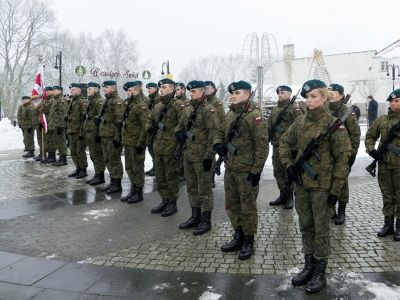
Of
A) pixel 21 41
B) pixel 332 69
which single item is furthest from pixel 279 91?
pixel 332 69

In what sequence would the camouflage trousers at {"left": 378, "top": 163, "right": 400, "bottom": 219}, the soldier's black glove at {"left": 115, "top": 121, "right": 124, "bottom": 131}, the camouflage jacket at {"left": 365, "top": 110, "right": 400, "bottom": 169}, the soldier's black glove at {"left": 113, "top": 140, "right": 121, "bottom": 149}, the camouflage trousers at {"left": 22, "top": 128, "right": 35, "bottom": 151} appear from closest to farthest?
the camouflage jacket at {"left": 365, "top": 110, "right": 400, "bottom": 169}, the camouflage trousers at {"left": 378, "top": 163, "right": 400, "bottom": 219}, the soldier's black glove at {"left": 115, "top": 121, "right": 124, "bottom": 131}, the soldier's black glove at {"left": 113, "top": 140, "right": 121, "bottom": 149}, the camouflage trousers at {"left": 22, "top": 128, "right": 35, "bottom": 151}

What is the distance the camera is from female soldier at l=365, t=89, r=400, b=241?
5.52 m

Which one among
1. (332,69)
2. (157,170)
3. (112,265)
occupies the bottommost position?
(112,265)

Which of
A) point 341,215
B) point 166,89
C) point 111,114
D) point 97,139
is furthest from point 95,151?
point 341,215

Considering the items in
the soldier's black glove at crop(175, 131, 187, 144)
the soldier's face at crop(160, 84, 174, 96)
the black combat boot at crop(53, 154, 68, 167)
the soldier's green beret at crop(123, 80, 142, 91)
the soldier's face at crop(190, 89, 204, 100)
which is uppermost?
the soldier's green beret at crop(123, 80, 142, 91)

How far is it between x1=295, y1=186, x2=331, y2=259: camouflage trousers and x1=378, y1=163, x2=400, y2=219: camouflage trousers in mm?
1951

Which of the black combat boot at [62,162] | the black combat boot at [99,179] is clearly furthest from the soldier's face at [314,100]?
the black combat boot at [62,162]

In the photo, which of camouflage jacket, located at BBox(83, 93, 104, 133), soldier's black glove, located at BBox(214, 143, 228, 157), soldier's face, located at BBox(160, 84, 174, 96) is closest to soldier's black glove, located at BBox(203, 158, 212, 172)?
soldier's black glove, located at BBox(214, 143, 228, 157)

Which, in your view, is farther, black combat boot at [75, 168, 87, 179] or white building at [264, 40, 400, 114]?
white building at [264, 40, 400, 114]

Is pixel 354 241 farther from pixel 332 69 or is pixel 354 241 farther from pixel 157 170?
pixel 332 69

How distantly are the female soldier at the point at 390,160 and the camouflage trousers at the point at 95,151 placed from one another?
5788 millimetres

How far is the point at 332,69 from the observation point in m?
58.0

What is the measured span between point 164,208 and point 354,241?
3127 mm

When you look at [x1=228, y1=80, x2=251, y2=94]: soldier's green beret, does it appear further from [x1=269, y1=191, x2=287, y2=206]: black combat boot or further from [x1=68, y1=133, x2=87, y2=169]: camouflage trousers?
[x1=68, y1=133, x2=87, y2=169]: camouflage trousers
